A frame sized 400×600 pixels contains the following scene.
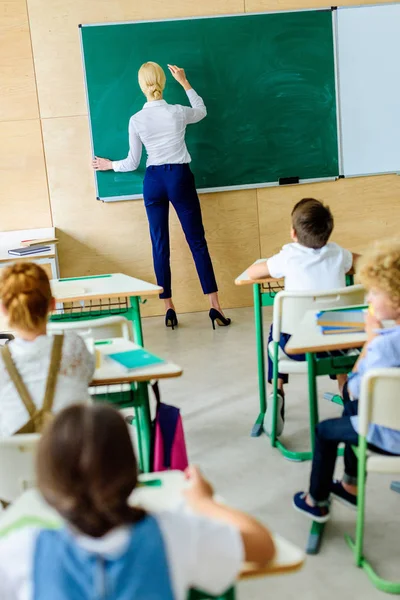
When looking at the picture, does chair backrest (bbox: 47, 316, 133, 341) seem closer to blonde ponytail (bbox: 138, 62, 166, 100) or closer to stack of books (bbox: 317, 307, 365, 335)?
stack of books (bbox: 317, 307, 365, 335)

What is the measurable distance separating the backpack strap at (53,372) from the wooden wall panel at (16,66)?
13.4 feet

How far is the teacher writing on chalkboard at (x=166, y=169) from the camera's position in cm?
531

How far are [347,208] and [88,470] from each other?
530 centimetres

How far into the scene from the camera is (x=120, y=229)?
19.4 ft

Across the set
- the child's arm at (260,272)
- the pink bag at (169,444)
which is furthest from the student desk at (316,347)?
the child's arm at (260,272)


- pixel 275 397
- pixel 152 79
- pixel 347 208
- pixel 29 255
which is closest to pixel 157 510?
pixel 275 397

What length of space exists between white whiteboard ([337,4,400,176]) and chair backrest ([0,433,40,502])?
15.6 feet

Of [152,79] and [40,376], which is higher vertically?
[152,79]

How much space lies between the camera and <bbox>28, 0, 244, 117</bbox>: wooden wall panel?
5.52 meters

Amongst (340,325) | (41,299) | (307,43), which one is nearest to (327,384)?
(340,325)

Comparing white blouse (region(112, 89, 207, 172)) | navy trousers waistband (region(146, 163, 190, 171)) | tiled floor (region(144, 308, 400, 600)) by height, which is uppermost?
white blouse (region(112, 89, 207, 172))

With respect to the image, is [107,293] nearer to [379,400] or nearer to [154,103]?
[379,400]

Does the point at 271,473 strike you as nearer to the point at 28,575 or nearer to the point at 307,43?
the point at 28,575

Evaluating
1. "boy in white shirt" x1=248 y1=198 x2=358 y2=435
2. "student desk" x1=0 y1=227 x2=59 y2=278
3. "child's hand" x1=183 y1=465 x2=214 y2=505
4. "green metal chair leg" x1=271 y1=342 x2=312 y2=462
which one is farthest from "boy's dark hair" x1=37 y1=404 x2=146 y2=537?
"student desk" x1=0 y1=227 x2=59 y2=278
